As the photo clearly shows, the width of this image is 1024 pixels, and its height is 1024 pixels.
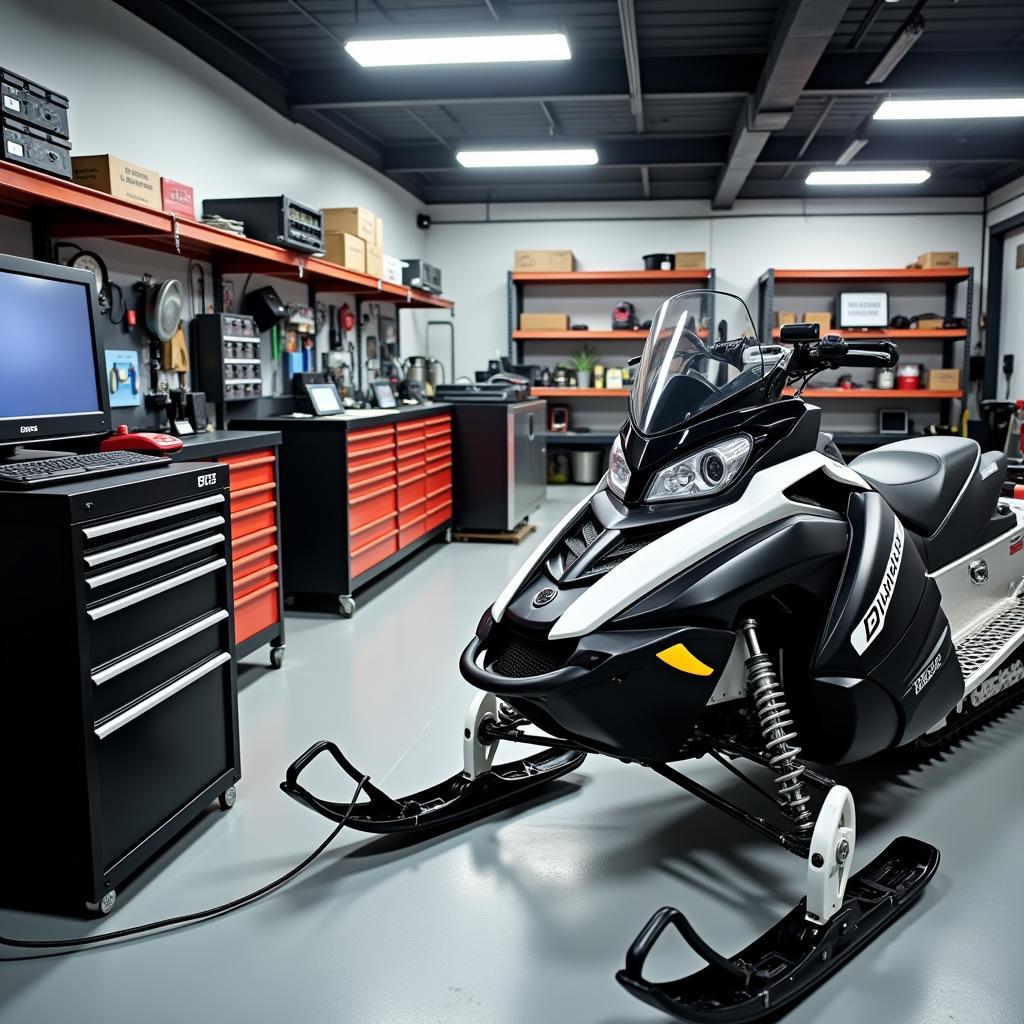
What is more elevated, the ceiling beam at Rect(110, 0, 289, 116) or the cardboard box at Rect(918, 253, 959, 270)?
the ceiling beam at Rect(110, 0, 289, 116)

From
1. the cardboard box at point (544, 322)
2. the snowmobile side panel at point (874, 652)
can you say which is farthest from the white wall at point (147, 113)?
the cardboard box at point (544, 322)

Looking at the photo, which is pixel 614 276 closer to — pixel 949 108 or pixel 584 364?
pixel 584 364

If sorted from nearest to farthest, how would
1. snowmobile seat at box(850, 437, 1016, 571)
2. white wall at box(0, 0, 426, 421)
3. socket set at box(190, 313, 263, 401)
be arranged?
1. snowmobile seat at box(850, 437, 1016, 571)
2. white wall at box(0, 0, 426, 421)
3. socket set at box(190, 313, 263, 401)

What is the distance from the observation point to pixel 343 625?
13.4 feet

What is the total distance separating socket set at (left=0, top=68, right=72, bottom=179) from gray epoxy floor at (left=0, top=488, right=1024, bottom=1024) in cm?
178

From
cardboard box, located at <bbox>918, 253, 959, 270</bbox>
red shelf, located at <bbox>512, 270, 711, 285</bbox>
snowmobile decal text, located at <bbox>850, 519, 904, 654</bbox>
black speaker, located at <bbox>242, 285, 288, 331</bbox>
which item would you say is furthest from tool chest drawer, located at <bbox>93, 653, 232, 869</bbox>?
cardboard box, located at <bbox>918, 253, 959, 270</bbox>

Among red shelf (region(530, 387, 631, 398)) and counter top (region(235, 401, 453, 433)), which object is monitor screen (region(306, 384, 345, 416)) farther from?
red shelf (region(530, 387, 631, 398))

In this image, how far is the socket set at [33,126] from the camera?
246cm

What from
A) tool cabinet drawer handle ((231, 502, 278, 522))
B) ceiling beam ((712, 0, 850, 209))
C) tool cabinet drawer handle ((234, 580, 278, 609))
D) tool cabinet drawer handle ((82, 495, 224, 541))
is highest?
ceiling beam ((712, 0, 850, 209))

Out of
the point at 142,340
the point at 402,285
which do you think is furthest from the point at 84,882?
the point at 402,285

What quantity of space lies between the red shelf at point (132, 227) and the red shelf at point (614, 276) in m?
4.11

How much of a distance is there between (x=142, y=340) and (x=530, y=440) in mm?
3448

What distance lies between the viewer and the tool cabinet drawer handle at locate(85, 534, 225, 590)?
1762 millimetres

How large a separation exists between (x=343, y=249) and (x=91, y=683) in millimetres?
3820
